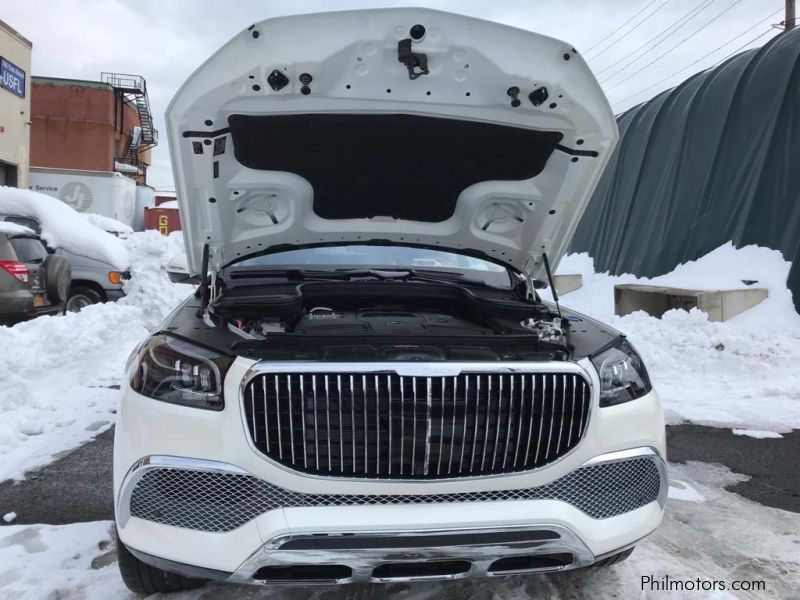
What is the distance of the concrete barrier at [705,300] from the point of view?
9266 mm

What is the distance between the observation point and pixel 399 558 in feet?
6.26

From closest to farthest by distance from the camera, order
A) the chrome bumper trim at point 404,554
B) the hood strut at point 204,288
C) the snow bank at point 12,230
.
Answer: the chrome bumper trim at point 404,554
the hood strut at point 204,288
the snow bank at point 12,230

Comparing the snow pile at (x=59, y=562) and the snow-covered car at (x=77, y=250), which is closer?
the snow pile at (x=59, y=562)

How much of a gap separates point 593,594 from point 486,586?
17.6 inches

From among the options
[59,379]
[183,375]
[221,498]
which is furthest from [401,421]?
[59,379]

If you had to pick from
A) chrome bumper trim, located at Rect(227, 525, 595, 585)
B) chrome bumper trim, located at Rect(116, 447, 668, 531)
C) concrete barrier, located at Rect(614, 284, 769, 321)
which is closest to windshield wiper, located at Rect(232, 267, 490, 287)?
chrome bumper trim, located at Rect(116, 447, 668, 531)

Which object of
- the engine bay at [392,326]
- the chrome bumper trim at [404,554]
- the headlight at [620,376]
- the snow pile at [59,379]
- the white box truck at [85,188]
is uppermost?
the white box truck at [85,188]

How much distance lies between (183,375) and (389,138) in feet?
5.16

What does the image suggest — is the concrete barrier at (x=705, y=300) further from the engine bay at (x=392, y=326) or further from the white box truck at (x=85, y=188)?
the white box truck at (x=85, y=188)

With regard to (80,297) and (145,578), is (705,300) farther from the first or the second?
(80,297)

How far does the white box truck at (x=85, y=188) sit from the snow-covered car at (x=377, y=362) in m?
33.0

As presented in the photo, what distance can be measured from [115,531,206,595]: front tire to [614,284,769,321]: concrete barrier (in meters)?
8.59

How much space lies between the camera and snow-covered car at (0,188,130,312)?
950 cm

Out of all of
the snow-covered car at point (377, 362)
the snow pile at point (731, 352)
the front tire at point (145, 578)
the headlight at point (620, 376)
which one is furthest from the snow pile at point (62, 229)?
the headlight at point (620, 376)
